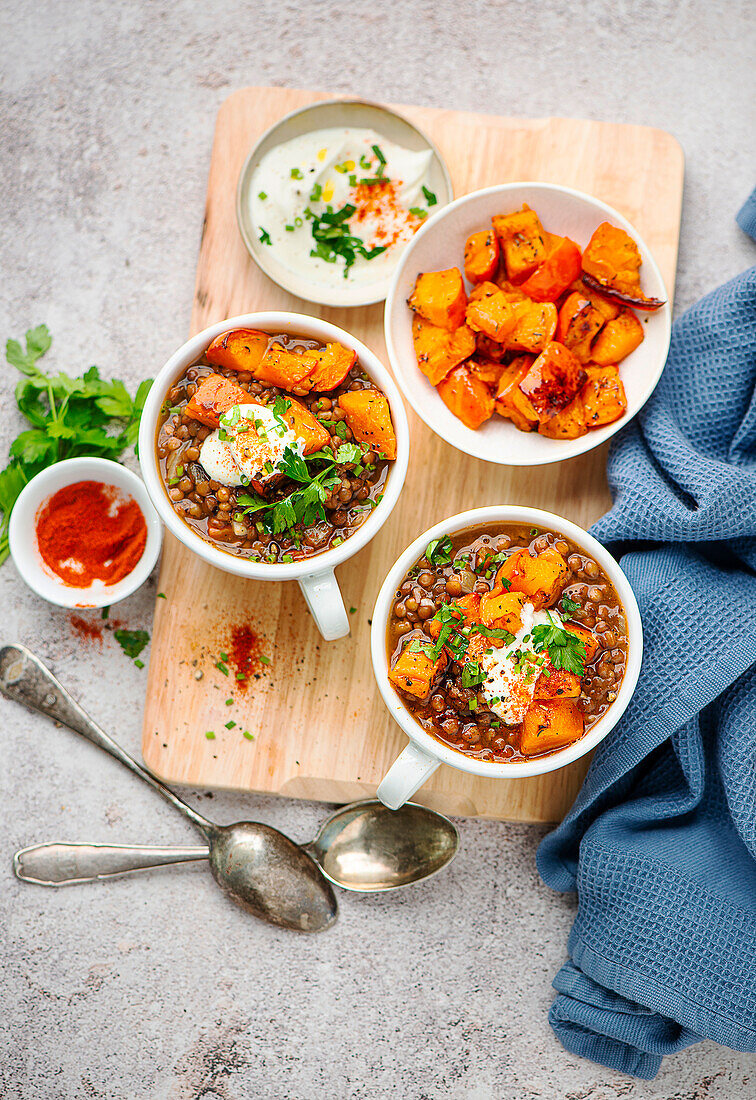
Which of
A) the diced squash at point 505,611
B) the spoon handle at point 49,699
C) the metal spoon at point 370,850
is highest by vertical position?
the diced squash at point 505,611

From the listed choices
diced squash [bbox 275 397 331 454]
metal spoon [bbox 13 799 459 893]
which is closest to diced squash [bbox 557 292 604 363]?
diced squash [bbox 275 397 331 454]

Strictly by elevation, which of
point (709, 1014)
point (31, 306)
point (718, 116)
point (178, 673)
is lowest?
point (709, 1014)

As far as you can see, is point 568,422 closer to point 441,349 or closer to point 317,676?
point 441,349

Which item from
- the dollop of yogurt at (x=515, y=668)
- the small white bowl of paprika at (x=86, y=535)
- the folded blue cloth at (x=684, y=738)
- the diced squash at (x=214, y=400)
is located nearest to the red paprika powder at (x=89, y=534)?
the small white bowl of paprika at (x=86, y=535)

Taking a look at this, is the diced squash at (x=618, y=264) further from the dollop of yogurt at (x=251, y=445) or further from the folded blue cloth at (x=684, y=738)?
the dollop of yogurt at (x=251, y=445)

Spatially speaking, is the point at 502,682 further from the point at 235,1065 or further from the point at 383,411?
the point at 235,1065

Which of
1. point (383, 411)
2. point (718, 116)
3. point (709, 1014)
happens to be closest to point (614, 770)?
point (709, 1014)
